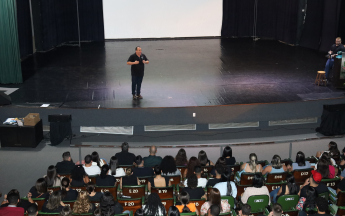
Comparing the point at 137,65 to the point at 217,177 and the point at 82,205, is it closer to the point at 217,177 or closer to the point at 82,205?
the point at 217,177

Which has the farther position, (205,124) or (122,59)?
(122,59)

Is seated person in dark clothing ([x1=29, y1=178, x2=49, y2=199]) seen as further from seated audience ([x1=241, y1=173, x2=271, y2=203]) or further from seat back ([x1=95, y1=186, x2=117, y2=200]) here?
seated audience ([x1=241, y1=173, x2=271, y2=203])

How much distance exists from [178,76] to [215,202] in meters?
7.41

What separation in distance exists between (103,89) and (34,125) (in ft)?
8.48

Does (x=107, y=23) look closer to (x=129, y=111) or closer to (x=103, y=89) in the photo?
(x=103, y=89)

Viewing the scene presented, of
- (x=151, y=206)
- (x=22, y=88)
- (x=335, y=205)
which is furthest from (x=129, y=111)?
(x=335, y=205)

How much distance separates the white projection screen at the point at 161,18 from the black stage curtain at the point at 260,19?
55 centimetres

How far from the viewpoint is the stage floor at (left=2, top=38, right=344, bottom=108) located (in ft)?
31.2

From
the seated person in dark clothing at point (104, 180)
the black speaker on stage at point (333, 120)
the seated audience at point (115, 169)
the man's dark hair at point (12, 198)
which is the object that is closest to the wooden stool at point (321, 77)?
the black speaker on stage at point (333, 120)

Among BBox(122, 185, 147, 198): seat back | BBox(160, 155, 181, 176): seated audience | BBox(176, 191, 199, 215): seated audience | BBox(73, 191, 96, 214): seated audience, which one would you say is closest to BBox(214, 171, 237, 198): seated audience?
BBox(176, 191, 199, 215): seated audience

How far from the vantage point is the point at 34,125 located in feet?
26.9

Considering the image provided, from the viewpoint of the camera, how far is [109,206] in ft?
14.8

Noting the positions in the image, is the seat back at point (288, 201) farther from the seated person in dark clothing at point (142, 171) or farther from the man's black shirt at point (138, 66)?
the man's black shirt at point (138, 66)

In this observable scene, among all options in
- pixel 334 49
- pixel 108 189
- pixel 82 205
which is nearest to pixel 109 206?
pixel 82 205
